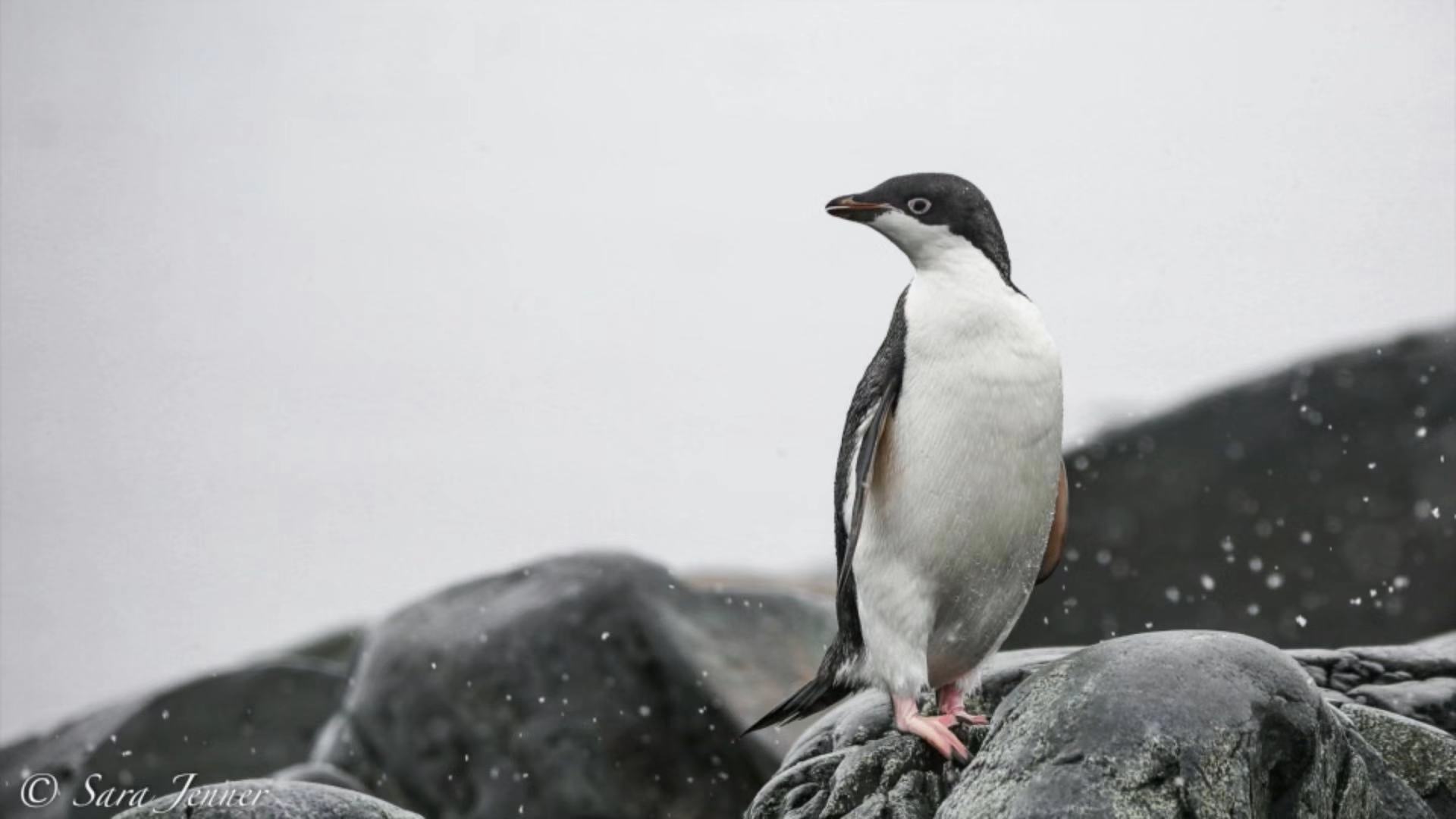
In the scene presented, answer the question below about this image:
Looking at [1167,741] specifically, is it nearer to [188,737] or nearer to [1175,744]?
[1175,744]

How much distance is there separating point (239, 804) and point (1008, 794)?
58.9 inches

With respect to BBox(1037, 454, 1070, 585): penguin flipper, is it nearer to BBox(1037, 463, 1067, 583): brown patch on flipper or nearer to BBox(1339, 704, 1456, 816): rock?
BBox(1037, 463, 1067, 583): brown patch on flipper

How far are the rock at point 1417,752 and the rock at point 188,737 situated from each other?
A: 178 inches

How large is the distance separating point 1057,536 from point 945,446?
0.55m

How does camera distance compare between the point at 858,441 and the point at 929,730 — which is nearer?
the point at 929,730

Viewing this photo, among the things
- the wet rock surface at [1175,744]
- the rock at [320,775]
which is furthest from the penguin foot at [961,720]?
the rock at [320,775]

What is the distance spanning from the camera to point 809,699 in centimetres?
371

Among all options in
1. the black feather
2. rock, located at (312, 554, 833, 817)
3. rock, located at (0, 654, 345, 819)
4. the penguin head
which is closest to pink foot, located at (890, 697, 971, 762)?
the black feather

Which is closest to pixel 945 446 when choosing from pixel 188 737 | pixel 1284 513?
pixel 188 737

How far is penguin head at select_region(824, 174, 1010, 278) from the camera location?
3342mm

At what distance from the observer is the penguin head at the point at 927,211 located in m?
A: 3.34

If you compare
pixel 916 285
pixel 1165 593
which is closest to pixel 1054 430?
pixel 916 285

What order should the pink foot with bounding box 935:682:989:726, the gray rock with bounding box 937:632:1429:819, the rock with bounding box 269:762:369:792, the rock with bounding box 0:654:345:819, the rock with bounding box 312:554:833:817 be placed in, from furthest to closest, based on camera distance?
the rock with bounding box 0:654:345:819 < the rock with bounding box 312:554:833:817 < the rock with bounding box 269:762:369:792 < the pink foot with bounding box 935:682:989:726 < the gray rock with bounding box 937:632:1429:819

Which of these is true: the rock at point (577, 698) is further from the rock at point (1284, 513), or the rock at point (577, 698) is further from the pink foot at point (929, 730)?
the rock at point (1284, 513)
